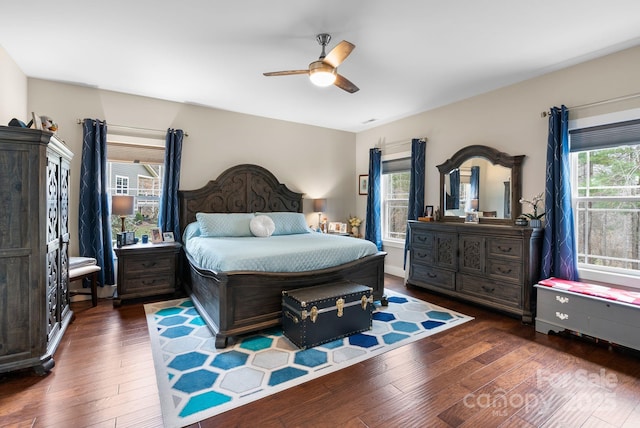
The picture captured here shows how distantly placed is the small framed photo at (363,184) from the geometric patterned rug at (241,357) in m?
2.95

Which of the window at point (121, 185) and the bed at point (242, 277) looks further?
the window at point (121, 185)

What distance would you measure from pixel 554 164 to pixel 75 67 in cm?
521

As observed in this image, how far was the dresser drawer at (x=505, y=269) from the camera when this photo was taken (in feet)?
11.0

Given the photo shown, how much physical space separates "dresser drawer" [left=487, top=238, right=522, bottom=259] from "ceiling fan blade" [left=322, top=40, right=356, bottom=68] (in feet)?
8.62

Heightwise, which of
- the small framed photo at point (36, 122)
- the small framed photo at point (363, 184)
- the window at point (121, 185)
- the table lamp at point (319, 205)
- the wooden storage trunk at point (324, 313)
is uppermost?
the small framed photo at point (36, 122)

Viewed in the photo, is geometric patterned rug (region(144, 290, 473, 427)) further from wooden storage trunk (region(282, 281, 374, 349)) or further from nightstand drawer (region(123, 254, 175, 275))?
nightstand drawer (region(123, 254, 175, 275))

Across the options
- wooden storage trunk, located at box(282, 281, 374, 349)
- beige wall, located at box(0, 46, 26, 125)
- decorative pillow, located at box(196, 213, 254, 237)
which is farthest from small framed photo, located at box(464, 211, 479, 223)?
beige wall, located at box(0, 46, 26, 125)

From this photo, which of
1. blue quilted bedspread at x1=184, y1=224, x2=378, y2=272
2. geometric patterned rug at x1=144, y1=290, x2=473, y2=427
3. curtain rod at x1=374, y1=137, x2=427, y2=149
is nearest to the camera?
geometric patterned rug at x1=144, y1=290, x2=473, y2=427

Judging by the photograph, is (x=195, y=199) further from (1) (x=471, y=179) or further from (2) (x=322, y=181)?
(1) (x=471, y=179)

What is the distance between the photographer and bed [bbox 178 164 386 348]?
270cm

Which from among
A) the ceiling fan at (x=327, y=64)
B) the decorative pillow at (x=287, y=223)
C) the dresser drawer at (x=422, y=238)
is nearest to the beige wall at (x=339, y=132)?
the dresser drawer at (x=422, y=238)

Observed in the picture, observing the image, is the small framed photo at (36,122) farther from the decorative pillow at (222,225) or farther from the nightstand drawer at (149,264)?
the decorative pillow at (222,225)

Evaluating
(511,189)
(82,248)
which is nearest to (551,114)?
(511,189)

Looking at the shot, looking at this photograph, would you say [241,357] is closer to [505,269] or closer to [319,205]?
[505,269]
